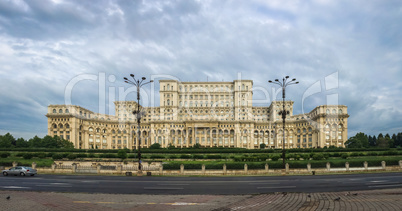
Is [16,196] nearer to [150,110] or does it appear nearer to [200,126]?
[200,126]

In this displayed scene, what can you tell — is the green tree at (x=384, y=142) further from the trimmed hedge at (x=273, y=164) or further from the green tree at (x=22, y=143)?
the green tree at (x=22, y=143)

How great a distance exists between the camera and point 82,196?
1498 centimetres

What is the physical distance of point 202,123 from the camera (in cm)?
11644

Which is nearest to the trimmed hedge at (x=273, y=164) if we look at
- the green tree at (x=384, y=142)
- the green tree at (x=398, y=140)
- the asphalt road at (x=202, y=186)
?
the asphalt road at (x=202, y=186)

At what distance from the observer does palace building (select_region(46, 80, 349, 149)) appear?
106250mm

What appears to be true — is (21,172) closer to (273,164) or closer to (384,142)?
(273,164)

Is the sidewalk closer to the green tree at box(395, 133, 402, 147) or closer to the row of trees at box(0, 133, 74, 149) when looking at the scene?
the row of trees at box(0, 133, 74, 149)

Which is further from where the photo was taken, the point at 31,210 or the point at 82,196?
the point at 82,196

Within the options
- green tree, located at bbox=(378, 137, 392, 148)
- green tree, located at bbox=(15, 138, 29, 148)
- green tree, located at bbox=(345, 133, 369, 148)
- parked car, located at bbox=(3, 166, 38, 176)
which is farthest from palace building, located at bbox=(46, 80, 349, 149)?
parked car, located at bbox=(3, 166, 38, 176)

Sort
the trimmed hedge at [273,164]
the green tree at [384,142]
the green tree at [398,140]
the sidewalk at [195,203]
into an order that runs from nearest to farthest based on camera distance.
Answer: the sidewalk at [195,203] < the trimmed hedge at [273,164] < the green tree at [384,142] < the green tree at [398,140]

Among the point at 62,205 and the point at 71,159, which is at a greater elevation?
the point at 62,205

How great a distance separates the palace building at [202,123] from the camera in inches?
4183

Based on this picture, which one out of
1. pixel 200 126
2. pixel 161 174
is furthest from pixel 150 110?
pixel 161 174

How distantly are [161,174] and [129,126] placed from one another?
98.1 metres
